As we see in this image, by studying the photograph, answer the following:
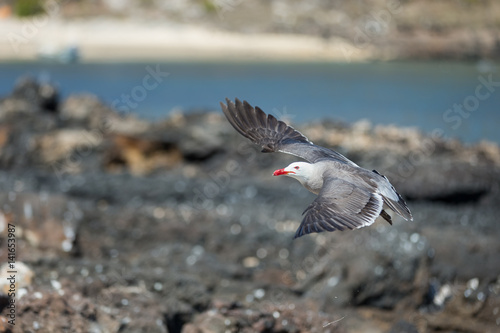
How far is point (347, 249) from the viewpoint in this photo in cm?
762

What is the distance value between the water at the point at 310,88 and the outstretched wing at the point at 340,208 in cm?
1626

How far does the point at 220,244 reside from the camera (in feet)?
30.9

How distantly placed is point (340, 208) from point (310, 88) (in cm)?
3333

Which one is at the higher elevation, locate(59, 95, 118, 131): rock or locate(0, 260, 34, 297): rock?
locate(0, 260, 34, 297): rock

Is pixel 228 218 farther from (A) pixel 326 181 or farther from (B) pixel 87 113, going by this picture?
(B) pixel 87 113

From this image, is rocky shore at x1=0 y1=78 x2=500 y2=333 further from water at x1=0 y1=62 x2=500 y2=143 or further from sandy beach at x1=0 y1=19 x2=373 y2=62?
sandy beach at x1=0 y1=19 x2=373 y2=62

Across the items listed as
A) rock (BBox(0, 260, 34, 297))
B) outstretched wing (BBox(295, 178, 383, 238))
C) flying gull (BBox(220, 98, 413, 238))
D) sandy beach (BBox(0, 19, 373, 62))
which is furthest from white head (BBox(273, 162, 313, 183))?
sandy beach (BBox(0, 19, 373, 62))

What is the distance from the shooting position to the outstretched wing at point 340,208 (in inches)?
183

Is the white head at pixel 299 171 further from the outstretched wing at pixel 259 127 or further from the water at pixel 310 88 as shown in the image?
the water at pixel 310 88

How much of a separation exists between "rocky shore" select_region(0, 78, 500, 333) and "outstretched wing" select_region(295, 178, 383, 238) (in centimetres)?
127

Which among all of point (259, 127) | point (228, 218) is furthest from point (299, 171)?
point (228, 218)

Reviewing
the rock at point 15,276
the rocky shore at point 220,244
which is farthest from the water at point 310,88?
the rock at point 15,276

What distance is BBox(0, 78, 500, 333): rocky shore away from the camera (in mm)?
5895

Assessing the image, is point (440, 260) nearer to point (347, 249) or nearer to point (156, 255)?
point (347, 249)
